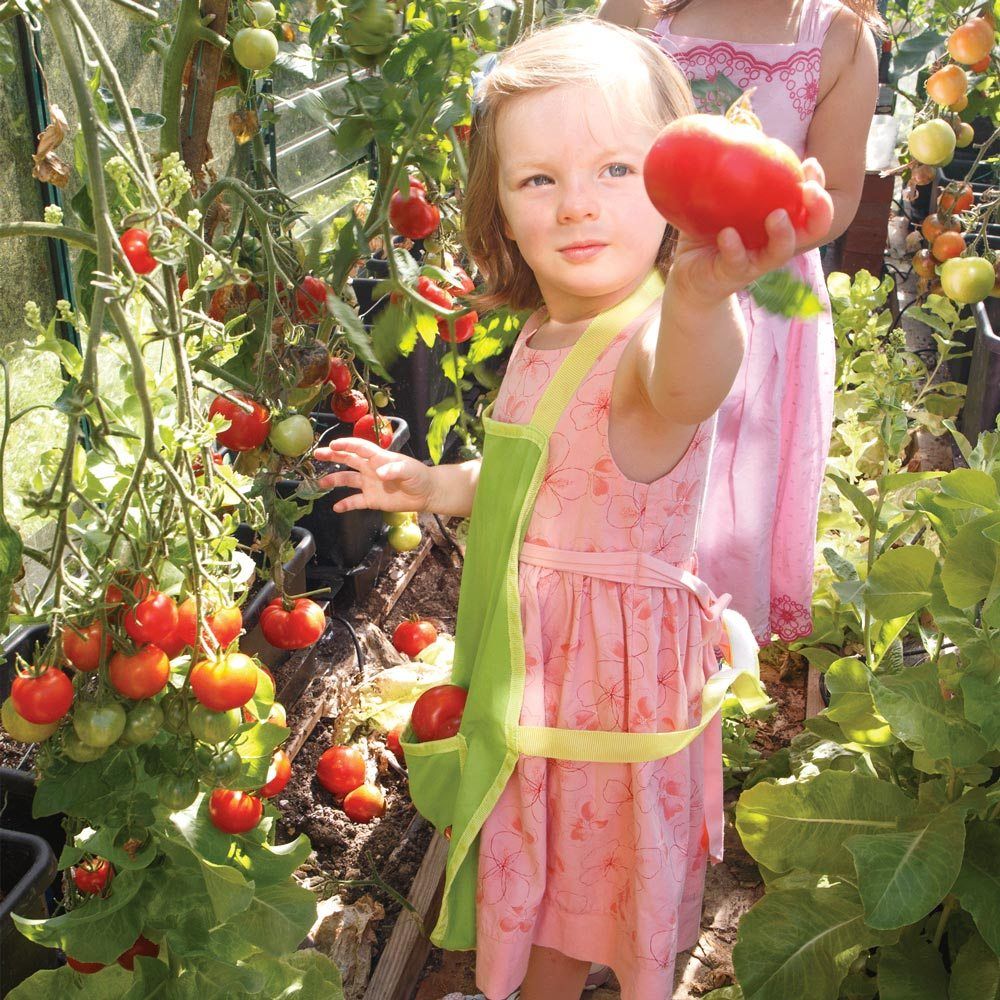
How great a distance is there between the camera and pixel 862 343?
286 centimetres

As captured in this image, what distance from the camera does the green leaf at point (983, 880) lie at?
1247 mm

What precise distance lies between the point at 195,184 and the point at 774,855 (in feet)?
3.63

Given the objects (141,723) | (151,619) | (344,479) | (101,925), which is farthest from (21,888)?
(344,479)

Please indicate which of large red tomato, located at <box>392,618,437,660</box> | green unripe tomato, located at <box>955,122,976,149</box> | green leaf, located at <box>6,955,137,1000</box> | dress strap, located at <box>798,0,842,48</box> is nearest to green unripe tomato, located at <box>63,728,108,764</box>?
green leaf, located at <box>6,955,137,1000</box>

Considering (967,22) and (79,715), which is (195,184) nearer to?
(79,715)

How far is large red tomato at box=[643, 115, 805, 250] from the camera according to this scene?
853mm

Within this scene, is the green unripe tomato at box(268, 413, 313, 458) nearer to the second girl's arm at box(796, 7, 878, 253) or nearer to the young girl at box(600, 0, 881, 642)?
the young girl at box(600, 0, 881, 642)

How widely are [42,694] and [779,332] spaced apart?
1333mm

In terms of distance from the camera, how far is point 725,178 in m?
0.85

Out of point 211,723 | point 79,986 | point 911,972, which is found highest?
point 211,723

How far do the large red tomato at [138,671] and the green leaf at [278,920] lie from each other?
39 centimetres

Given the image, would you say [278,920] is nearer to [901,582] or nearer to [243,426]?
[243,426]

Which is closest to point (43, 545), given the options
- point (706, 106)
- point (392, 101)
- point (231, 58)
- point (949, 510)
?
point (231, 58)

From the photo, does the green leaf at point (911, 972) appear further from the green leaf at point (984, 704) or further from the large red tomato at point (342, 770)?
the large red tomato at point (342, 770)
